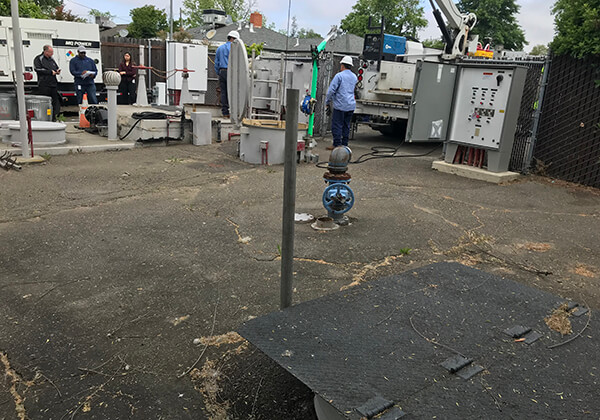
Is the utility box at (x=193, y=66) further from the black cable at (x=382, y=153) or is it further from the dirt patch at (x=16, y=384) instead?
the dirt patch at (x=16, y=384)

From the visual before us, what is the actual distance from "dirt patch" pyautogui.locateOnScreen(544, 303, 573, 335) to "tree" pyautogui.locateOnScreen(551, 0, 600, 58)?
6750mm

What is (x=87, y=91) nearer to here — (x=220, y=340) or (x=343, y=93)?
(x=343, y=93)

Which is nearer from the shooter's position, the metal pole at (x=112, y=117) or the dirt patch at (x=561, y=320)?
the dirt patch at (x=561, y=320)

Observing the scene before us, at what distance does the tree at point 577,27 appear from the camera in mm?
8297

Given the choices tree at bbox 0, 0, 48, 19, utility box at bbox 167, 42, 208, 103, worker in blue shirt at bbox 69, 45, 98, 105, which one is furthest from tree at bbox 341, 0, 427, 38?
worker in blue shirt at bbox 69, 45, 98, 105

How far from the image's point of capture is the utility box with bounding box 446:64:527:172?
8867mm

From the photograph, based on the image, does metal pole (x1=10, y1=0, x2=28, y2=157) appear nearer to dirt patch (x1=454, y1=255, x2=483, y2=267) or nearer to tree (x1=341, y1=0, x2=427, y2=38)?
dirt patch (x1=454, y1=255, x2=483, y2=267)

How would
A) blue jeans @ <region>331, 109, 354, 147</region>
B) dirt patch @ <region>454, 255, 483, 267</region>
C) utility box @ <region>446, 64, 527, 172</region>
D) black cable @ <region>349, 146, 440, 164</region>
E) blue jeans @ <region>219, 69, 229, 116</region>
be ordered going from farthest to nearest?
blue jeans @ <region>219, 69, 229, 116</region>
black cable @ <region>349, 146, 440, 164</region>
blue jeans @ <region>331, 109, 354, 147</region>
utility box @ <region>446, 64, 527, 172</region>
dirt patch @ <region>454, 255, 483, 267</region>

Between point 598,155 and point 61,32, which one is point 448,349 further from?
point 61,32

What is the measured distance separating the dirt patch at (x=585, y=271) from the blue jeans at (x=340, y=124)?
6045 millimetres

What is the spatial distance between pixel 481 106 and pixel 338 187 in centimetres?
460

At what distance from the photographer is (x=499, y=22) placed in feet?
178

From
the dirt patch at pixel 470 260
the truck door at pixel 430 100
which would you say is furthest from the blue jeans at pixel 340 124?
the dirt patch at pixel 470 260

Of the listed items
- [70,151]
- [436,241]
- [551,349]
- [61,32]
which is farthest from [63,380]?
[61,32]
